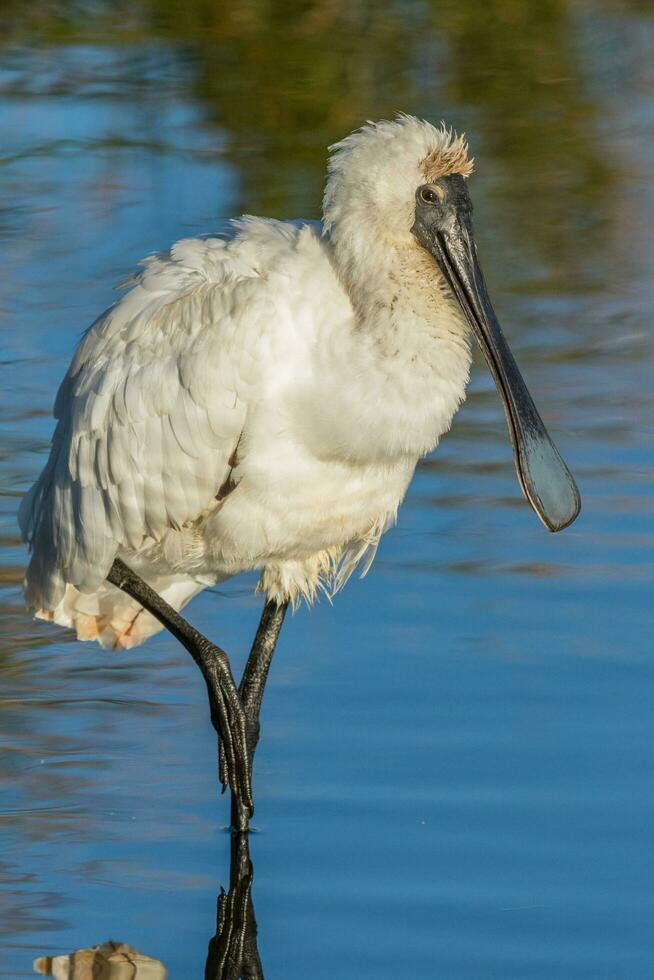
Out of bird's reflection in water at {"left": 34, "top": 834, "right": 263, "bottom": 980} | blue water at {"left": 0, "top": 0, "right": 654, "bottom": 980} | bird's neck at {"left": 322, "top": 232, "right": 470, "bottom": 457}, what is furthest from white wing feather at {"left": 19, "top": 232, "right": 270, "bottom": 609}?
bird's reflection in water at {"left": 34, "top": 834, "right": 263, "bottom": 980}

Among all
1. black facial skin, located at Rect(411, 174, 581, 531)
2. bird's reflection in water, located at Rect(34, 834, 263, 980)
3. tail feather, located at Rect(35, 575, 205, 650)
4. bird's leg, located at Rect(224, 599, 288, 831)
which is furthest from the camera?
tail feather, located at Rect(35, 575, 205, 650)

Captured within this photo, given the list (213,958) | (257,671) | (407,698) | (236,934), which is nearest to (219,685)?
(257,671)

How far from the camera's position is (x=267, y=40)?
17.0 m

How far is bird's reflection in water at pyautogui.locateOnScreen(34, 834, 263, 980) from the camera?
17.2ft

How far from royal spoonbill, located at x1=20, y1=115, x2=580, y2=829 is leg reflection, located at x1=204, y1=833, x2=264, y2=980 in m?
0.31

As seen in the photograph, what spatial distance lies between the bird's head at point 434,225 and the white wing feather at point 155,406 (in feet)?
1.06

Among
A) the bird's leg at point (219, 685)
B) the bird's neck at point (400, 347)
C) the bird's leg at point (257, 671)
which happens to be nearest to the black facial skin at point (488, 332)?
the bird's neck at point (400, 347)

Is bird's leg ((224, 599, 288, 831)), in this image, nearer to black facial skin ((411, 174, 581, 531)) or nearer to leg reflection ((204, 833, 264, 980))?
leg reflection ((204, 833, 264, 980))

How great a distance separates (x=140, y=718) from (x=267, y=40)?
11.1 metres

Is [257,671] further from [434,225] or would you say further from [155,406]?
[434,225]

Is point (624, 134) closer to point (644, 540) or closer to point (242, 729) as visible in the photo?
point (644, 540)

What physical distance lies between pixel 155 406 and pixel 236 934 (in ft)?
4.89

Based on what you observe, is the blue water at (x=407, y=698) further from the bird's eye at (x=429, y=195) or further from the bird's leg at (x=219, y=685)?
the bird's eye at (x=429, y=195)

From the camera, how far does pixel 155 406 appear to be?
6.19 m
